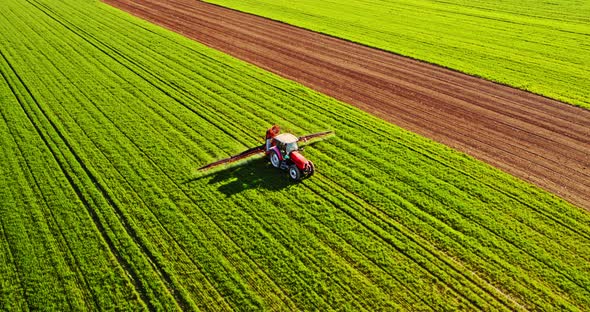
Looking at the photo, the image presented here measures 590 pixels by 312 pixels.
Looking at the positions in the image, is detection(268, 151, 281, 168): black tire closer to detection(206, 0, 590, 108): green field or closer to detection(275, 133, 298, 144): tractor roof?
detection(275, 133, 298, 144): tractor roof

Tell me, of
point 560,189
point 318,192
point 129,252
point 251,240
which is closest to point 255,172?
point 318,192

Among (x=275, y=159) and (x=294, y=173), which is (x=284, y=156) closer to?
(x=275, y=159)

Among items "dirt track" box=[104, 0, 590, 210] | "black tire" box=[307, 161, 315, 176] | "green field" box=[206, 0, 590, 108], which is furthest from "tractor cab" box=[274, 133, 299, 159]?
"green field" box=[206, 0, 590, 108]

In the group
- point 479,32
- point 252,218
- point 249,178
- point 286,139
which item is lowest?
A: point 252,218

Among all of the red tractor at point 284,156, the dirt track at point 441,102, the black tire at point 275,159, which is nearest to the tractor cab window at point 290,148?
the red tractor at point 284,156

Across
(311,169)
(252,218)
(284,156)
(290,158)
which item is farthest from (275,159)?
(252,218)

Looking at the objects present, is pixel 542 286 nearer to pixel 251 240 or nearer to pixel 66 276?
pixel 251 240
